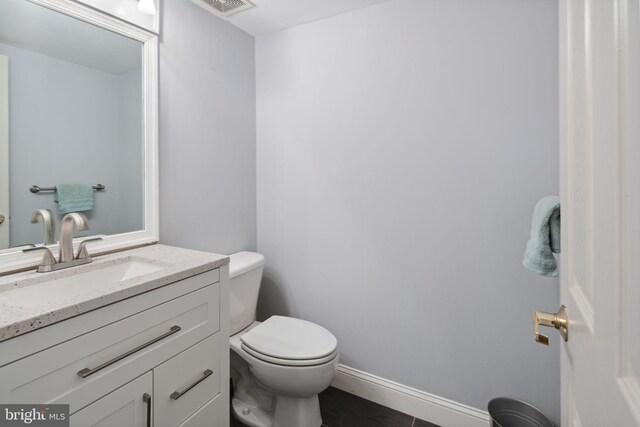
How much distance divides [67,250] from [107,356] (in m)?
0.54

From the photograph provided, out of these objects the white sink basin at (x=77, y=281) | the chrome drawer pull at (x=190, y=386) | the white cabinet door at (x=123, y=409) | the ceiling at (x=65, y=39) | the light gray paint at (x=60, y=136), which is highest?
the ceiling at (x=65, y=39)

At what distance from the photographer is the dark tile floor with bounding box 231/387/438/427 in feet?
5.52

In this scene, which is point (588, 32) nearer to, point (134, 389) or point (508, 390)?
point (134, 389)

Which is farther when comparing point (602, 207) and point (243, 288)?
point (243, 288)

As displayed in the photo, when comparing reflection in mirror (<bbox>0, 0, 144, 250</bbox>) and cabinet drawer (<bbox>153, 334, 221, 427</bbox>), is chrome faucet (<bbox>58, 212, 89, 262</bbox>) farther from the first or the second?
cabinet drawer (<bbox>153, 334, 221, 427</bbox>)

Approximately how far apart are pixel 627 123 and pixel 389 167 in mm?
1435

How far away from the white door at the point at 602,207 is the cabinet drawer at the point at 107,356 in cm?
114

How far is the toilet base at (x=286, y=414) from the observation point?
155 centimetres

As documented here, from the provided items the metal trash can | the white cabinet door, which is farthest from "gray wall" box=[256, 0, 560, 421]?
the white cabinet door

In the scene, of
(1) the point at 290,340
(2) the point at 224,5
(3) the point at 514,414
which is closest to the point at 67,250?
(1) the point at 290,340

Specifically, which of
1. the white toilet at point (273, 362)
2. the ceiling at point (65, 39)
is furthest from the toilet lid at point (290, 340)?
the ceiling at point (65, 39)

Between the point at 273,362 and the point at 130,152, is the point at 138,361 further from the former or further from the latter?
the point at 130,152

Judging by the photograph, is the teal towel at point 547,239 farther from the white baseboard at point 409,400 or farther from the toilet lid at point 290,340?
the white baseboard at point 409,400

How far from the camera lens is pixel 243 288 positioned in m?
1.81
